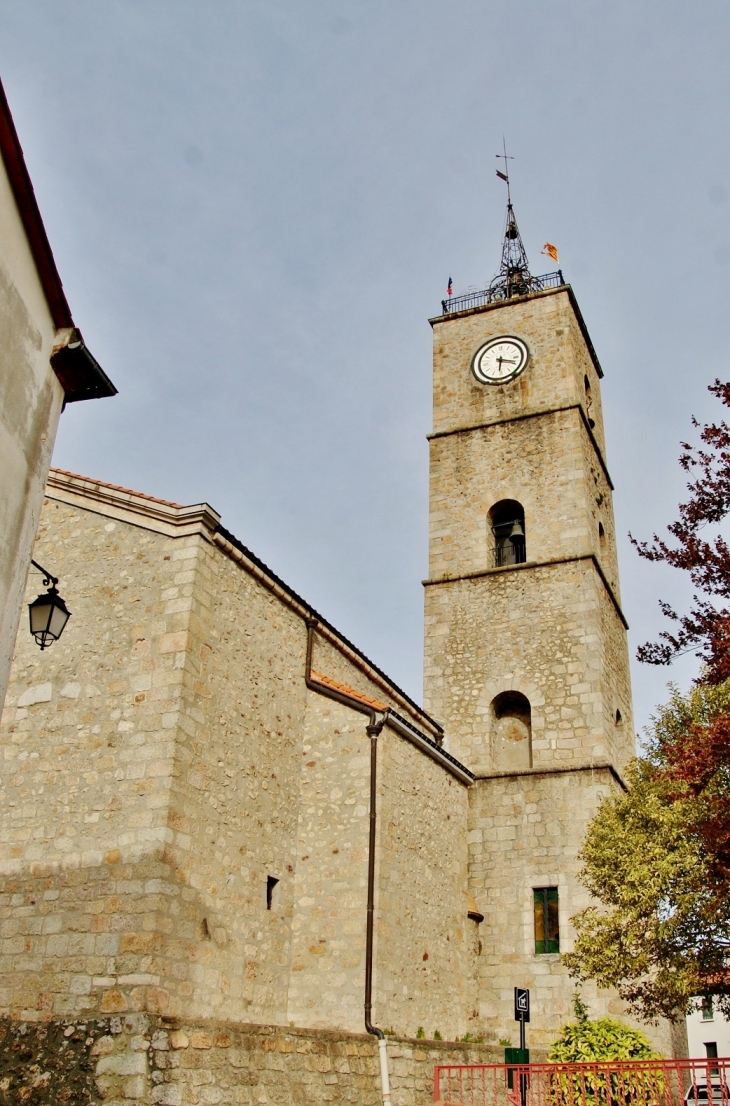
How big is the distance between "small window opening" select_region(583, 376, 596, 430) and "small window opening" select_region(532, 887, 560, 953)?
10972mm

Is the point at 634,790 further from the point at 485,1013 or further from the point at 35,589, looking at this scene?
the point at 35,589

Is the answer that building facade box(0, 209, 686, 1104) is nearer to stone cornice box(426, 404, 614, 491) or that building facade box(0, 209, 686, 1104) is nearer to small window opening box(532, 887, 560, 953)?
small window opening box(532, 887, 560, 953)

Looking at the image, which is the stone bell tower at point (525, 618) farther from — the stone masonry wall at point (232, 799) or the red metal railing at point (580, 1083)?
the stone masonry wall at point (232, 799)

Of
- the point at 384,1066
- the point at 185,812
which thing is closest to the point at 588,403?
the point at 185,812

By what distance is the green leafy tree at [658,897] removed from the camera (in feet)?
43.4

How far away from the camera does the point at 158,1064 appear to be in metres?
9.21

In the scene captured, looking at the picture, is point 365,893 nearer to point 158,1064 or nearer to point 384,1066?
point 384,1066

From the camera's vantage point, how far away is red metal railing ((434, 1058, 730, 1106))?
1001cm

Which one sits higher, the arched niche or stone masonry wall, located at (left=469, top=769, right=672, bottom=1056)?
the arched niche

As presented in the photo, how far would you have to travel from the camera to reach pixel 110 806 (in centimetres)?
1090

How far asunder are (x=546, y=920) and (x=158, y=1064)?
9.54m

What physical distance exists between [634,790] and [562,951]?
3.51 metres

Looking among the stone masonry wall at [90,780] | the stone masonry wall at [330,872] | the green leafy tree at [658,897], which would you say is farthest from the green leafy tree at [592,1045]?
the stone masonry wall at [90,780]

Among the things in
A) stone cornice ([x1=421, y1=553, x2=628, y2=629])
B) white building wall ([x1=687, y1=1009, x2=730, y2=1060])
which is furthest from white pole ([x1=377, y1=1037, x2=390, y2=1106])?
white building wall ([x1=687, y1=1009, x2=730, y2=1060])
